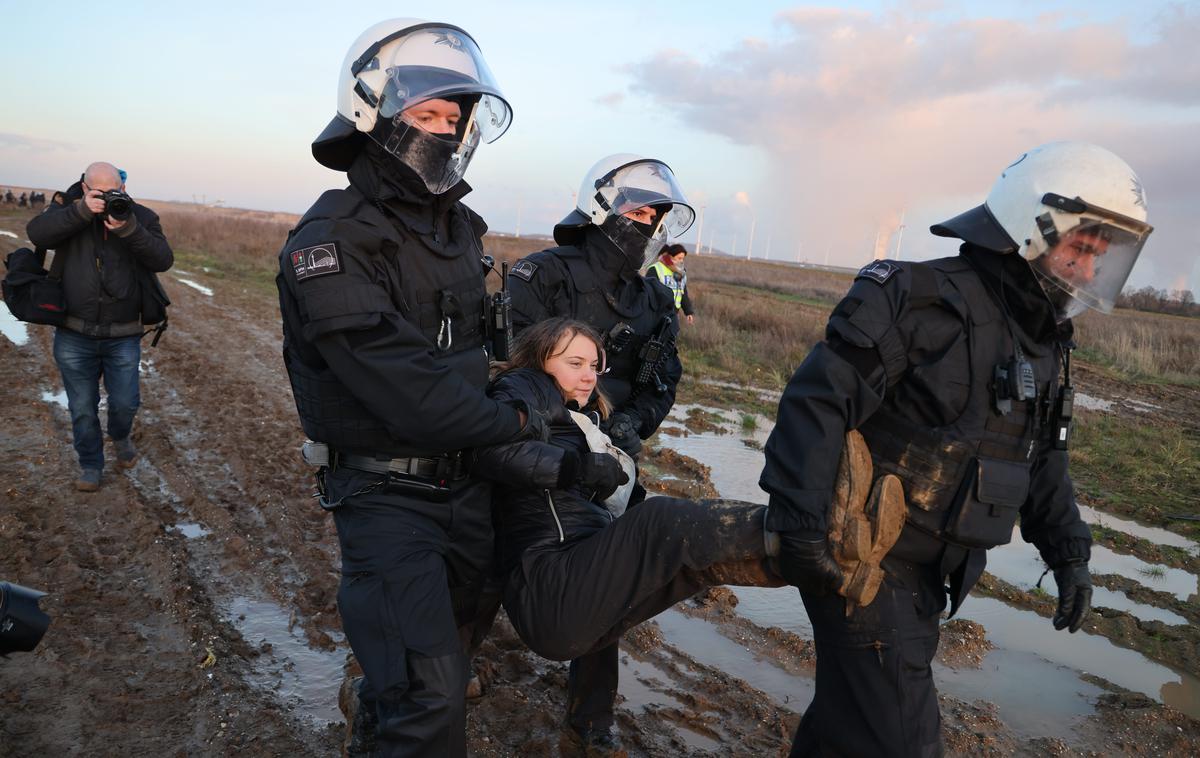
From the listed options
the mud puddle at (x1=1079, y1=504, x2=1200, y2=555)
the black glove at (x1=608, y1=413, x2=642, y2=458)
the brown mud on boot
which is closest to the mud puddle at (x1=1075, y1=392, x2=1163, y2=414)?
the mud puddle at (x1=1079, y1=504, x2=1200, y2=555)

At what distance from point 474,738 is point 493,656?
2.49ft

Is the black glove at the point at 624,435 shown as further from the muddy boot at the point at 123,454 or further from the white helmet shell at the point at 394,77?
the muddy boot at the point at 123,454

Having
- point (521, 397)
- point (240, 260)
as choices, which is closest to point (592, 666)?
point (521, 397)

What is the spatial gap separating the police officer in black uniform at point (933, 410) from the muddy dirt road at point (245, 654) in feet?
3.90

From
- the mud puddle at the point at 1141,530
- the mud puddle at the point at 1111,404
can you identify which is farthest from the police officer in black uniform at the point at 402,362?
the mud puddle at the point at 1111,404

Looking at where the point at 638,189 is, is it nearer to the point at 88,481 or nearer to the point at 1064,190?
the point at 1064,190

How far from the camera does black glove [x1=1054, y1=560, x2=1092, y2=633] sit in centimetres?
311

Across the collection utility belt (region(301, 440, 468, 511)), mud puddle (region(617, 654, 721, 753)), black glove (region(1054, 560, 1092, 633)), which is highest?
utility belt (region(301, 440, 468, 511))

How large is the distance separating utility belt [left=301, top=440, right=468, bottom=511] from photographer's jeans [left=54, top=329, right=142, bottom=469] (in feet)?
13.5

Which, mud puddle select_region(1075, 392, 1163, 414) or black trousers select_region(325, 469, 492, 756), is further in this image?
mud puddle select_region(1075, 392, 1163, 414)

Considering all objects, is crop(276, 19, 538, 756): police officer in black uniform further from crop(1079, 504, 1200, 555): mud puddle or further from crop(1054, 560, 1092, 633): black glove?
crop(1079, 504, 1200, 555): mud puddle

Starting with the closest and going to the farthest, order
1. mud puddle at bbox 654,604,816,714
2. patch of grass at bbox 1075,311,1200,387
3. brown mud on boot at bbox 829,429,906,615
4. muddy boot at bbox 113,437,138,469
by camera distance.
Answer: brown mud on boot at bbox 829,429,906,615 → mud puddle at bbox 654,604,816,714 → muddy boot at bbox 113,437,138,469 → patch of grass at bbox 1075,311,1200,387

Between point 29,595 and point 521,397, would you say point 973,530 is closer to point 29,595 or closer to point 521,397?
point 521,397

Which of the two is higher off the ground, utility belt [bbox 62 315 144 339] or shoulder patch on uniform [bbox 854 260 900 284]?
shoulder patch on uniform [bbox 854 260 900 284]
